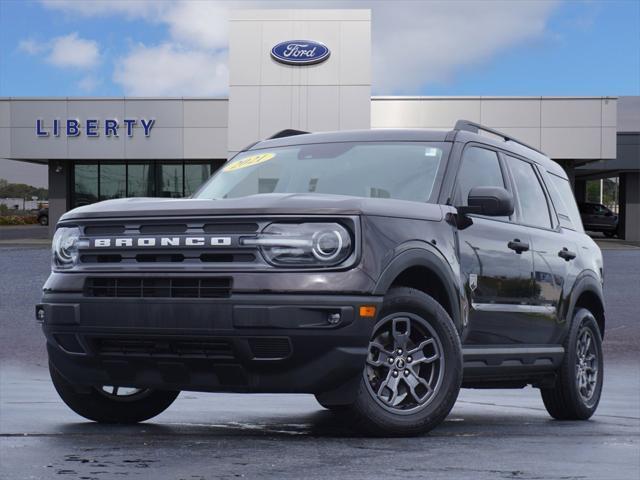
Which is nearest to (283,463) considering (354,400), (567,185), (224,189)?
(354,400)

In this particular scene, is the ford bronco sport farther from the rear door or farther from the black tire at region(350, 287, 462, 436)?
the rear door

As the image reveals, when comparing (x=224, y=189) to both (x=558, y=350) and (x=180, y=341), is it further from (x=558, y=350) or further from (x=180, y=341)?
(x=558, y=350)

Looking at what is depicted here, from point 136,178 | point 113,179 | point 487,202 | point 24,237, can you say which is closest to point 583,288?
point 487,202

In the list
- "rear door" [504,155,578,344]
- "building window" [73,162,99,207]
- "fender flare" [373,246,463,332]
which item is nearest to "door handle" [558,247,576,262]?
"rear door" [504,155,578,344]

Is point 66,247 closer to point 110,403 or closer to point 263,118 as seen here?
point 110,403

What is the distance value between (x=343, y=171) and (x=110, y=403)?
6.77 feet

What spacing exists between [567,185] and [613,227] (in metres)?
53.8

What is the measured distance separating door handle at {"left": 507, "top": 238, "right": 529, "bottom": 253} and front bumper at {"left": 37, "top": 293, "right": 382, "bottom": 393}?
6.14 ft

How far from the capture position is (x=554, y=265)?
25.7 feet

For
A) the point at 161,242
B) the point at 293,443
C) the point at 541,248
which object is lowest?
the point at 293,443

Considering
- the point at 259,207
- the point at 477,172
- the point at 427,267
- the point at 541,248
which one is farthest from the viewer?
the point at 541,248

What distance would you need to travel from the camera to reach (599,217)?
61156 mm

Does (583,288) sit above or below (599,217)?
above

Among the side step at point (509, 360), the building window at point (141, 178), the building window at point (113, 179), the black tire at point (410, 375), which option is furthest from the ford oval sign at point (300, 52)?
the black tire at point (410, 375)
